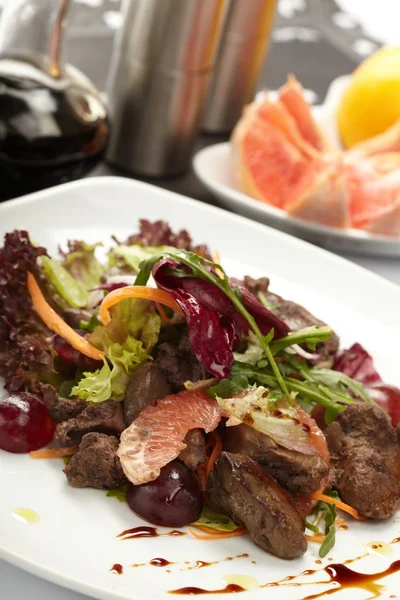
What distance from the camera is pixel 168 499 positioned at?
253 cm

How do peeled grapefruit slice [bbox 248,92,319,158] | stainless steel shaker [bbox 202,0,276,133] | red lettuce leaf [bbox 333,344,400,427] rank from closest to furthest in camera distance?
red lettuce leaf [bbox 333,344,400,427], peeled grapefruit slice [bbox 248,92,319,158], stainless steel shaker [bbox 202,0,276,133]

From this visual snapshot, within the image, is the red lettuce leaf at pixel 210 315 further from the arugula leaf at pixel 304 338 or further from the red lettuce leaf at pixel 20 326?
the red lettuce leaf at pixel 20 326

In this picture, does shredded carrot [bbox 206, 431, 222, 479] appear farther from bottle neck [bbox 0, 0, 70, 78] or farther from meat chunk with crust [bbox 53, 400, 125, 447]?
bottle neck [bbox 0, 0, 70, 78]

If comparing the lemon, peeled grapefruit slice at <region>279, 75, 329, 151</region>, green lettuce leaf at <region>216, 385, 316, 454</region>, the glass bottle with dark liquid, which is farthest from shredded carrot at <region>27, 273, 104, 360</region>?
the lemon

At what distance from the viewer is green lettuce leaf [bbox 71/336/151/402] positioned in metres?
2.79

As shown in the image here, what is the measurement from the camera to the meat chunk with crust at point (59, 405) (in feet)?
9.23

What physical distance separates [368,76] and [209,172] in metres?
1.24

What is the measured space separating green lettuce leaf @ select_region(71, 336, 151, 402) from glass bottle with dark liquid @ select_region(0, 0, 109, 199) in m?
1.53

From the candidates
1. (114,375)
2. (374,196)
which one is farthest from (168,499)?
(374,196)

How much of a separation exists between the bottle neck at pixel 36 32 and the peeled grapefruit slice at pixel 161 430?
2.09 m

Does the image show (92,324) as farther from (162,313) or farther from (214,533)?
(214,533)

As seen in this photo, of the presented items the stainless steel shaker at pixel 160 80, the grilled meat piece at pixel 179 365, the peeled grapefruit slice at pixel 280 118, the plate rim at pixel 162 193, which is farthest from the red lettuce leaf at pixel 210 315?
the peeled grapefruit slice at pixel 280 118

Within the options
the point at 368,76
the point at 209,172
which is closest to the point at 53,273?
the point at 209,172

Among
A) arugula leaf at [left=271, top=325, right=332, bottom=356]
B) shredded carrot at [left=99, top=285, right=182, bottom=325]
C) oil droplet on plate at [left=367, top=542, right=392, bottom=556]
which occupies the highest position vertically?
shredded carrot at [left=99, top=285, right=182, bottom=325]
